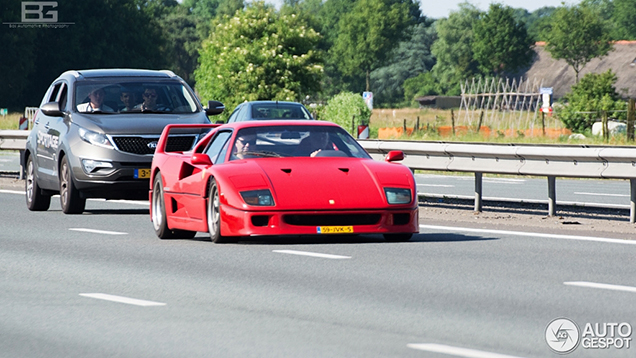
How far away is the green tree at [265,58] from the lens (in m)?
63.4

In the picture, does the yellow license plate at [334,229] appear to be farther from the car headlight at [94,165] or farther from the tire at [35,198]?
the tire at [35,198]

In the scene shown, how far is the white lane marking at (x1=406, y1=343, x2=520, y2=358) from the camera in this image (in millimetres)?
5988

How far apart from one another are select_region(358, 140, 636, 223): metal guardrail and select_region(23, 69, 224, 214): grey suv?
10.2 ft

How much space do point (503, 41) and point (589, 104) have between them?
8533 cm

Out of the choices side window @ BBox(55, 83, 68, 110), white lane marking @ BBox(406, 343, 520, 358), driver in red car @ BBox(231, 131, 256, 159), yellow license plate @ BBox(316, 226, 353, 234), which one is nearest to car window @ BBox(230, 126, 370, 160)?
driver in red car @ BBox(231, 131, 256, 159)

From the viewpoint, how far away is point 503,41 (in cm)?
13650

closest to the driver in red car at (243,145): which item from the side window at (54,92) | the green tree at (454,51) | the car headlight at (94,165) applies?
the car headlight at (94,165)

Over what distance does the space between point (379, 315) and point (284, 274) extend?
2.24m

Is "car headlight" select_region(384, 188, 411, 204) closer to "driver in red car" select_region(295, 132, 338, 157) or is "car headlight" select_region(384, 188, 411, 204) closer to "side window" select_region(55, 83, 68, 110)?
"driver in red car" select_region(295, 132, 338, 157)

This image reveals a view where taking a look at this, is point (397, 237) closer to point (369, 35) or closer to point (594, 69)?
point (594, 69)

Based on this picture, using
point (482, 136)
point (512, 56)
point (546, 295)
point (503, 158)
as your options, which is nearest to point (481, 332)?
point (546, 295)

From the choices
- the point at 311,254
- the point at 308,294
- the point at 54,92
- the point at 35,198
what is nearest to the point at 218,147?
the point at 311,254

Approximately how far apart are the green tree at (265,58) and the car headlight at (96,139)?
46.7 metres

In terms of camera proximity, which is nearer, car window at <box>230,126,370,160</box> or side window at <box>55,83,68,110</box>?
car window at <box>230,126,370,160</box>
